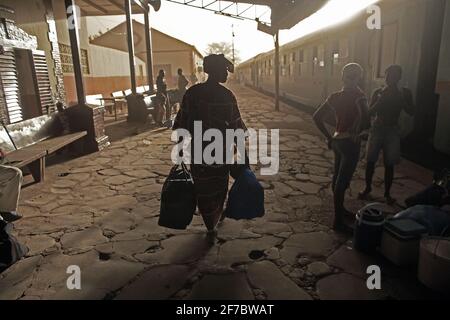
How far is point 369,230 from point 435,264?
2.01 ft

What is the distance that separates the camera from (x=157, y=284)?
259 cm

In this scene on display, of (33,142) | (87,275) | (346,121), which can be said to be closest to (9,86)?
(33,142)

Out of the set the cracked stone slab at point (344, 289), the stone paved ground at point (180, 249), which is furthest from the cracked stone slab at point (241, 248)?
the cracked stone slab at point (344, 289)

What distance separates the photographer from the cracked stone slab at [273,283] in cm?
243

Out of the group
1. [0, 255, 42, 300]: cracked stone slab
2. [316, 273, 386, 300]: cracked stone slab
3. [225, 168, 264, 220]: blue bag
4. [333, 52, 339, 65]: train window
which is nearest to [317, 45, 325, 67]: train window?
[333, 52, 339, 65]: train window

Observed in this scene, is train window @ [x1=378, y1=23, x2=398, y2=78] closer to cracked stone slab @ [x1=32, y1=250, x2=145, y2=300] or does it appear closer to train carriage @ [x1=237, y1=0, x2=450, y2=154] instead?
train carriage @ [x1=237, y1=0, x2=450, y2=154]

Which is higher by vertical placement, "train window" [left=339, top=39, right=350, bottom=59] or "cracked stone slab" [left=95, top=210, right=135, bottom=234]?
"train window" [left=339, top=39, right=350, bottom=59]

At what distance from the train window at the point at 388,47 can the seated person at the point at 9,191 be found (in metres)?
7.19

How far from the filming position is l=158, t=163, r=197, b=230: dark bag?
2922 mm

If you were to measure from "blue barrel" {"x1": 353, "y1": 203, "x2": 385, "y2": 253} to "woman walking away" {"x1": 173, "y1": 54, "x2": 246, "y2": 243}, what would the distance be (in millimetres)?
1362

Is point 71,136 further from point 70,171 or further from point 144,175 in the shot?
point 144,175

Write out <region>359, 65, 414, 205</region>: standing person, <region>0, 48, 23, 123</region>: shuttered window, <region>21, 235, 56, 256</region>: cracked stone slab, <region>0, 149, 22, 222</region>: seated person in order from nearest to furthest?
<region>21, 235, 56, 256</region>: cracked stone slab < <region>0, 149, 22, 222</region>: seated person < <region>359, 65, 414, 205</region>: standing person < <region>0, 48, 23, 123</region>: shuttered window

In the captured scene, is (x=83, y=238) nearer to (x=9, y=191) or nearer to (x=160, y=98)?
(x=9, y=191)

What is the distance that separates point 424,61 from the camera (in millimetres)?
5902
